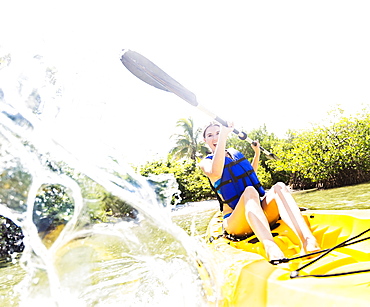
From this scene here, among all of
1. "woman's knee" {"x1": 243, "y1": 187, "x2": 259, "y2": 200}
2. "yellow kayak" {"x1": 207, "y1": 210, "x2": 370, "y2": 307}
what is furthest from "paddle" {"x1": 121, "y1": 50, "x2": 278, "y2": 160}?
"yellow kayak" {"x1": 207, "y1": 210, "x2": 370, "y2": 307}

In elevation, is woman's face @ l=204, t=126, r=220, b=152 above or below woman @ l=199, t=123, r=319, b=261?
above

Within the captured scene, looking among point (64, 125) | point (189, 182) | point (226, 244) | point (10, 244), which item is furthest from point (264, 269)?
point (189, 182)

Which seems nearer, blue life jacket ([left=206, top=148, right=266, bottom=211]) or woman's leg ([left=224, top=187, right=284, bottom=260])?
woman's leg ([left=224, top=187, right=284, bottom=260])

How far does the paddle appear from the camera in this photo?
3023 millimetres

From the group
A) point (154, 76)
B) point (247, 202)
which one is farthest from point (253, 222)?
point (154, 76)

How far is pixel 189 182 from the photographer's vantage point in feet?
44.6

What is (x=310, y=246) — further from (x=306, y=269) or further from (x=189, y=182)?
(x=189, y=182)

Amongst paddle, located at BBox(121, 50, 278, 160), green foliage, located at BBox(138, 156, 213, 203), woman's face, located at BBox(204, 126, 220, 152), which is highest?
paddle, located at BBox(121, 50, 278, 160)

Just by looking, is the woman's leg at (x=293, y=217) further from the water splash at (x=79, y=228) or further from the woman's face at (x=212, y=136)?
the woman's face at (x=212, y=136)

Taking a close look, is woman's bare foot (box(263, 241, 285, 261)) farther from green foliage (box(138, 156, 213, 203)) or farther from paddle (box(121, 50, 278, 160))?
green foliage (box(138, 156, 213, 203))

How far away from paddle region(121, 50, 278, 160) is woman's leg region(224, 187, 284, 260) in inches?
45.5

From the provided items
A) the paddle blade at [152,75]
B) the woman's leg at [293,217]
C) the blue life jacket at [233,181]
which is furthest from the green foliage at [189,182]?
the woman's leg at [293,217]

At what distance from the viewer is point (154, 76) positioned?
3082 mm

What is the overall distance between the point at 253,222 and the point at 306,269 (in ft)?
1.66
